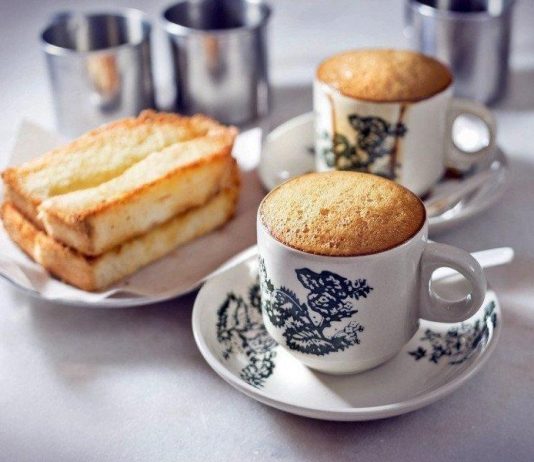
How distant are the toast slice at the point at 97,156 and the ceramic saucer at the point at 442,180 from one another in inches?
4.0

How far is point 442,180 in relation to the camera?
1187 mm

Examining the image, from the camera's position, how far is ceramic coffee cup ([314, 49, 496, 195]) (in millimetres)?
1067

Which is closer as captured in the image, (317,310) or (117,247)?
(317,310)

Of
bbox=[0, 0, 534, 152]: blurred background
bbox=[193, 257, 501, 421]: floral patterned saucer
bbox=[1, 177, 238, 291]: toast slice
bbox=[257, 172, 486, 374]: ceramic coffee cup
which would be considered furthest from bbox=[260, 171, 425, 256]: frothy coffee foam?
bbox=[0, 0, 534, 152]: blurred background

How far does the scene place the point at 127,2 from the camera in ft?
6.32

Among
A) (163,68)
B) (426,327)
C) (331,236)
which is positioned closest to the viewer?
(331,236)

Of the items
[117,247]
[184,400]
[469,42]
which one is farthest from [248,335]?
[469,42]

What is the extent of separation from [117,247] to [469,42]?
675 millimetres

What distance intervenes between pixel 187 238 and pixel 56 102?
0.41m

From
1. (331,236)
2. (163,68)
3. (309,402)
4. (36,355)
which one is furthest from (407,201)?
(163,68)

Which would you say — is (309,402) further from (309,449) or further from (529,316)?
(529,316)

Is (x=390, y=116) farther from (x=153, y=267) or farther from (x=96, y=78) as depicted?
(x=96, y=78)

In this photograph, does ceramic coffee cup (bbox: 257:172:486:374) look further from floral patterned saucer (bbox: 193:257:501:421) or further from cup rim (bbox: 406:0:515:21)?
cup rim (bbox: 406:0:515:21)

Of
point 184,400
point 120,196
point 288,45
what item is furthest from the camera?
point 288,45
